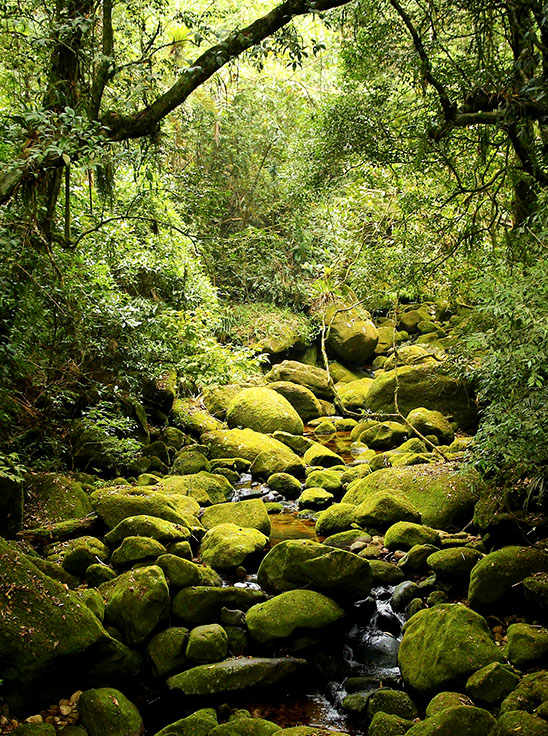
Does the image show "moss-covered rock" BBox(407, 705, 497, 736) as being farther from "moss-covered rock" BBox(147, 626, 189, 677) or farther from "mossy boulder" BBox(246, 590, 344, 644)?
"moss-covered rock" BBox(147, 626, 189, 677)

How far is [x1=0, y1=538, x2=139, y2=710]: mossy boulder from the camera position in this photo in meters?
3.63

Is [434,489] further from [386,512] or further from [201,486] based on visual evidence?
[201,486]

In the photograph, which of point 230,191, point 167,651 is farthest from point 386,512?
point 230,191

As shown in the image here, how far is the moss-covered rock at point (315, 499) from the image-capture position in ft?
27.7

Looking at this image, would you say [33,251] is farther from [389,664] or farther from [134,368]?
[389,664]

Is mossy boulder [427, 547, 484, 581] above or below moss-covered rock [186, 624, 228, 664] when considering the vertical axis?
above

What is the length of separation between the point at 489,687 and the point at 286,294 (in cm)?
1502

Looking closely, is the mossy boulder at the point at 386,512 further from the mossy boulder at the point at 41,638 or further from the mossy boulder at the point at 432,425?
the mossy boulder at the point at 432,425

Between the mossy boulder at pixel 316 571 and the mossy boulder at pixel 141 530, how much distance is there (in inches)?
42.6

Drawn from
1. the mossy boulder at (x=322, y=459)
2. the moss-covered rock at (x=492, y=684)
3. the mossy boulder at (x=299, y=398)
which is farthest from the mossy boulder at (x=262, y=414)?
the moss-covered rock at (x=492, y=684)

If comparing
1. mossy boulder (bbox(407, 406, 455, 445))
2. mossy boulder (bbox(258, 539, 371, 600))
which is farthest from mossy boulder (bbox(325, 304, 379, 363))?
mossy boulder (bbox(258, 539, 371, 600))

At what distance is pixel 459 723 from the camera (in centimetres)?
334

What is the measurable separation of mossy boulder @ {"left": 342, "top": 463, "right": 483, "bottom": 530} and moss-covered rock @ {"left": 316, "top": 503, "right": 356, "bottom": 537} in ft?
2.30

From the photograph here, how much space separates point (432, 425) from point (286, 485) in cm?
358
